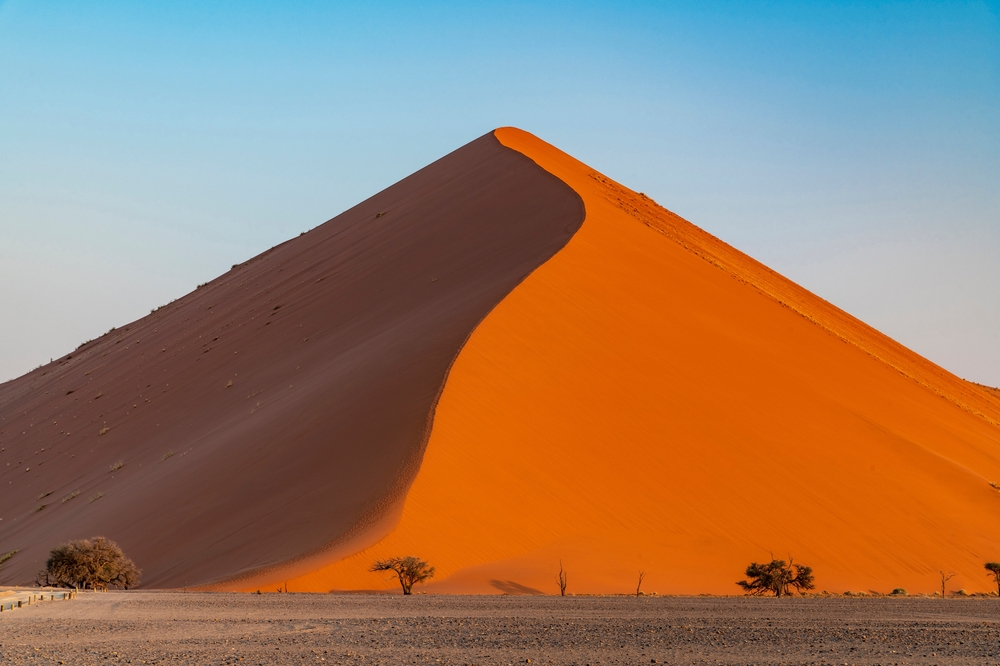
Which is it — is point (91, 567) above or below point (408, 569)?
below

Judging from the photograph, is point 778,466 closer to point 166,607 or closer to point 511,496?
point 511,496

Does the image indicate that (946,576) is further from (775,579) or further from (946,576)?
(775,579)

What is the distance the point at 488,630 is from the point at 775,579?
5.63m

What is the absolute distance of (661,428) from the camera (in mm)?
17312

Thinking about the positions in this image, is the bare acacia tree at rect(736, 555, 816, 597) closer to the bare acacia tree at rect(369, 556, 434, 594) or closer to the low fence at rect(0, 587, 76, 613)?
the bare acacia tree at rect(369, 556, 434, 594)

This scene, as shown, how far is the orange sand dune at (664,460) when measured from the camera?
14375mm

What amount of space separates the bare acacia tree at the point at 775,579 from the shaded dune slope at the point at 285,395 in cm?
478

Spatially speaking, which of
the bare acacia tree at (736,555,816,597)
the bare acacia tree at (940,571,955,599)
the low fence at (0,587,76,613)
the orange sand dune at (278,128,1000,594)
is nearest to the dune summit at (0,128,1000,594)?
the orange sand dune at (278,128,1000,594)

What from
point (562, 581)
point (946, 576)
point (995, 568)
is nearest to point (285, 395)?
point (562, 581)

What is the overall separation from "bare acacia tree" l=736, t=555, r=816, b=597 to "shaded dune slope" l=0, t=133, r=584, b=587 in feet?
15.7

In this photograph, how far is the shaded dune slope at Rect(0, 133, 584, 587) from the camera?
15.1 m

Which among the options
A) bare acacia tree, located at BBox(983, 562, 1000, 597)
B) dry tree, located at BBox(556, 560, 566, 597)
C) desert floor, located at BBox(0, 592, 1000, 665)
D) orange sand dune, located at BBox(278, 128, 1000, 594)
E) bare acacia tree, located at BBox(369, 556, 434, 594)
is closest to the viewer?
desert floor, located at BBox(0, 592, 1000, 665)

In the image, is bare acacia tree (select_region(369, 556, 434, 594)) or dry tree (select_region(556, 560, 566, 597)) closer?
bare acacia tree (select_region(369, 556, 434, 594))

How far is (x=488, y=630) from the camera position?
32.2 feet
